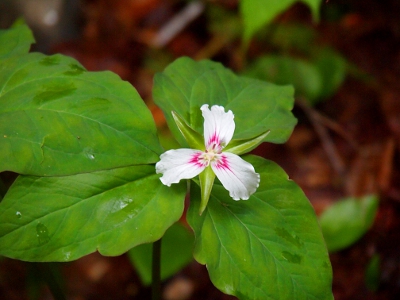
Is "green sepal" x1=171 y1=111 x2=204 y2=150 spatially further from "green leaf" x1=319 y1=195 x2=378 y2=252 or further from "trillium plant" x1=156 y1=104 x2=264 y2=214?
"green leaf" x1=319 y1=195 x2=378 y2=252

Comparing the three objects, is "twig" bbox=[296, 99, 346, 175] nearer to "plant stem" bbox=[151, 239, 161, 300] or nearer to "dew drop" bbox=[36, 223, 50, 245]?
"plant stem" bbox=[151, 239, 161, 300]

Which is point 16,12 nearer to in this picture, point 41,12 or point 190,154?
point 41,12

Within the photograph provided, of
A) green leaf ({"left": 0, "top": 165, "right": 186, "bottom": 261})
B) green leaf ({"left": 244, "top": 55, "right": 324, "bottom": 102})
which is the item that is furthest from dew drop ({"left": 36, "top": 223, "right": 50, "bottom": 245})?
green leaf ({"left": 244, "top": 55, "right": 324, "bottom": 102})

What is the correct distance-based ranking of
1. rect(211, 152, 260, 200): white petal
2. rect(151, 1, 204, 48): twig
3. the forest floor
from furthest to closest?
rect(151, 1, 204, 48): twig, the forest floor, rect(211, 152, 260, 200): white petal

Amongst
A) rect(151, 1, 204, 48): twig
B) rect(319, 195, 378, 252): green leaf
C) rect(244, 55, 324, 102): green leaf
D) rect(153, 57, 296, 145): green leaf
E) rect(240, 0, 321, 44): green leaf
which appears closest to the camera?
rect(153, 57, 296, 145): green leaf

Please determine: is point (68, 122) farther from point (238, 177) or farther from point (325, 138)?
point (325, 138)

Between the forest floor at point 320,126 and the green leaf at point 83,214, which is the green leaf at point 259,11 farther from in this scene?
the green leaf at point 83,214

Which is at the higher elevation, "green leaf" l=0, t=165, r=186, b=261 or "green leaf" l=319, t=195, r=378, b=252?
"green leaf" l=0, t=165, r=186, b=261

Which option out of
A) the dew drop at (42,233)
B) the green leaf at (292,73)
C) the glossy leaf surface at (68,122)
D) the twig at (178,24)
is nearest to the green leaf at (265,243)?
the glossy leaf surface at (68,122)

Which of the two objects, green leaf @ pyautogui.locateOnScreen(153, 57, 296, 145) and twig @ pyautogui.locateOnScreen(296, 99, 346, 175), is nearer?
green leaf @ pyautogui.locateOnScreen(153, 57, 296, 145)

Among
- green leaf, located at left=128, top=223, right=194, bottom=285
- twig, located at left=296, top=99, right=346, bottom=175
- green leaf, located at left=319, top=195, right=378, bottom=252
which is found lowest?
green leaf, located at left=128, top=223, right=194, bottom=285
